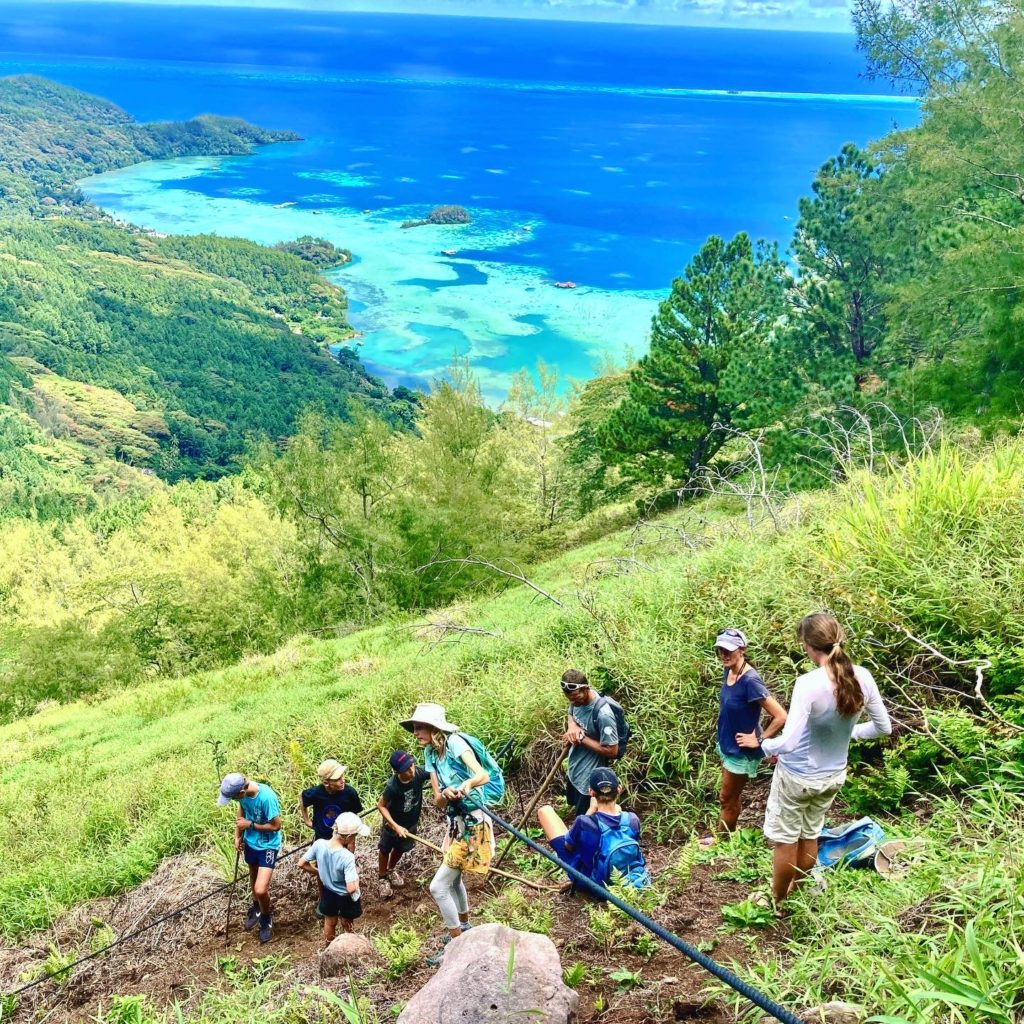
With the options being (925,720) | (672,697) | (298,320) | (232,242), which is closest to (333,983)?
(672,697)

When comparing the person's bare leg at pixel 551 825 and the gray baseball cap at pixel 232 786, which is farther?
the gray baseball cap at pixel 232 786

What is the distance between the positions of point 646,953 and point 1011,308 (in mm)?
13879

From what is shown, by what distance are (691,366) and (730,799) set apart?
64.3 feet

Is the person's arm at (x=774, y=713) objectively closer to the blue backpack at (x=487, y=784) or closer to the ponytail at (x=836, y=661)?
the ponytail at (x=836, y=661)

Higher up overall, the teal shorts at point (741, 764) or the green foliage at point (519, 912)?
the teal shorts at point (741, 764)

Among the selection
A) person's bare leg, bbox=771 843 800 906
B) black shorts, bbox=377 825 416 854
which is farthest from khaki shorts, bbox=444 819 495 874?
person's bare leg, bbox=771 843 800 906

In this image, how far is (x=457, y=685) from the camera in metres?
8.77

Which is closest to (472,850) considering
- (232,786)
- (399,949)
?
(399,949)

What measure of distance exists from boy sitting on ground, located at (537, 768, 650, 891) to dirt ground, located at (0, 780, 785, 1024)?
0.91 feet

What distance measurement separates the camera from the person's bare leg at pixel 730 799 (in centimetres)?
476

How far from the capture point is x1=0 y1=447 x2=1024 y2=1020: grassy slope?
333 cm

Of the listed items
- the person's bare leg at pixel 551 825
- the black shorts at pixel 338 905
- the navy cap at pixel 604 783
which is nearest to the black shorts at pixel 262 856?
the black shorts at pixel 338 905

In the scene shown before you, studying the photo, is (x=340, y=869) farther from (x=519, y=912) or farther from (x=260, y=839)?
(x=519, y=912)

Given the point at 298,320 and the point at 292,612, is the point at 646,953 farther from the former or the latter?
the point at 298,320
